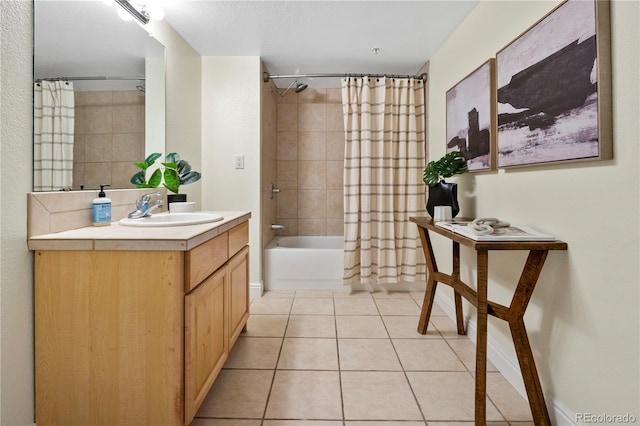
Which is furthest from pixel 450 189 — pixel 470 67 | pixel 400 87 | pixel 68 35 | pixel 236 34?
pixel 68 35

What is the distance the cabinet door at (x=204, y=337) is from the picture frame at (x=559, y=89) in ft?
4.94

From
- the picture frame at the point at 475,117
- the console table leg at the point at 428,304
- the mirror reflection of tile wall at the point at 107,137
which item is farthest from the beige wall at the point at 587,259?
the mirror reflection of tile wall at the point at 107,137

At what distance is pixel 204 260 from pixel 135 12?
1501mm

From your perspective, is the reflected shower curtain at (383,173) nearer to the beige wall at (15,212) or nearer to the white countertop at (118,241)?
the white countertop at (118,241)

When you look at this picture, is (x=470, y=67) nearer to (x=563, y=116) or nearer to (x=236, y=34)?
(x=563, y=116)

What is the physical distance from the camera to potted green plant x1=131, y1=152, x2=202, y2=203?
1.97m

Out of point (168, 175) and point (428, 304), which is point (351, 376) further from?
point (168, 175)

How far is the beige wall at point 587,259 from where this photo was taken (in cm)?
100

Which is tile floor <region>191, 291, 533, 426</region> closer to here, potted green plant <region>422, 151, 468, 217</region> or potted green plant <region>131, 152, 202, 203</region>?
potted green plant <region>422, 151, 468, 217</region>

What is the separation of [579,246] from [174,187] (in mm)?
2120

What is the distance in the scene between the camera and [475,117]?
1.96m

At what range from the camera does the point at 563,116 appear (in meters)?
1.23


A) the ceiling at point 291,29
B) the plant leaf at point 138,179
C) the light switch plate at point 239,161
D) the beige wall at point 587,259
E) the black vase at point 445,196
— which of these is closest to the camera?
the beige wall at point 587,259

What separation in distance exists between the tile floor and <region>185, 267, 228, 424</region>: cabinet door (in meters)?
0.18
